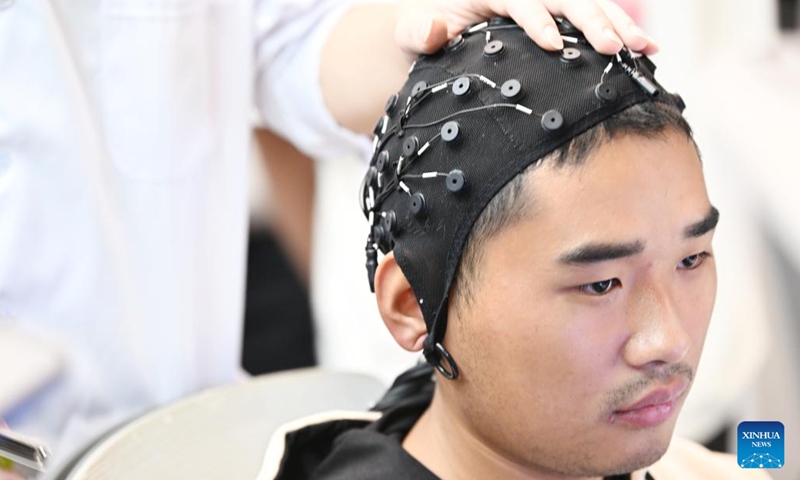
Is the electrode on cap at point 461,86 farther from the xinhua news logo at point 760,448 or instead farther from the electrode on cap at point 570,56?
the xinhua news logo at point 760,448

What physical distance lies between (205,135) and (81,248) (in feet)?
0.59

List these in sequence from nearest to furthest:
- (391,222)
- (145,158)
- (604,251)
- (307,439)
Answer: (604,251)
(391,222)
(307,439)
(145,158)

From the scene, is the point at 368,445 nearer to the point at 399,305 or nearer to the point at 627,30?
the point at 399,305

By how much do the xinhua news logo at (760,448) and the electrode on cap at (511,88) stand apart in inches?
12.1

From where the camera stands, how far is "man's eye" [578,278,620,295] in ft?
2.26

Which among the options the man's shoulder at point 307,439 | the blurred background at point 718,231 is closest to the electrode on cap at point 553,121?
the man's shoulder at point 307,439

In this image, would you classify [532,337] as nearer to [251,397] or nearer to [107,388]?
[251,397]

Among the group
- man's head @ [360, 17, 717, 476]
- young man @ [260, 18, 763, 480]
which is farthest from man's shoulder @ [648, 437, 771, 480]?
man's head @ [360, 17, 717, 476]

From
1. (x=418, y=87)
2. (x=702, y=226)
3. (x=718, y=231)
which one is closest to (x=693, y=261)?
(x=702, y=226)

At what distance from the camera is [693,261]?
725mm

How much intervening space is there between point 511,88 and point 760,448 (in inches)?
12.5

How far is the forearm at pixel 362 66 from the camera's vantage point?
93 centimetres

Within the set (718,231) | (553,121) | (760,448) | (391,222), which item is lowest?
(718,231)

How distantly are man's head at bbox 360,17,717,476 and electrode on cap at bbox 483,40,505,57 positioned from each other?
0.13 ft
